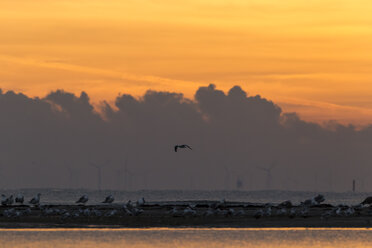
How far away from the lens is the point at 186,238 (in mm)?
61844

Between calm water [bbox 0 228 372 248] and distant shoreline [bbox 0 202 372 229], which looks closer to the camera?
calm water [bbox 0 228 372 248]

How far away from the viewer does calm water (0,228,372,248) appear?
190ft

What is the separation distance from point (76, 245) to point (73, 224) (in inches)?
640

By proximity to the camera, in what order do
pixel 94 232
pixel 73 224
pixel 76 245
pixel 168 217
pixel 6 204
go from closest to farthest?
1. pixel 76 245
2. pixel 94 232
3. pixel 73 224
4. pixel 168 217
5. pixel 6 204

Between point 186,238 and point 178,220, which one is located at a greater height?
point 178,220

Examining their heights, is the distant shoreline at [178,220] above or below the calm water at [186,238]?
above

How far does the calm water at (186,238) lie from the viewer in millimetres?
58062

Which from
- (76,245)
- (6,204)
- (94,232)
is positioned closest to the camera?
(76,245)

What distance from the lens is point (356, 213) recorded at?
85562 millimetres

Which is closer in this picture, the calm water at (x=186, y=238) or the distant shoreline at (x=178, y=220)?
the calm water at (x=186, y=238)

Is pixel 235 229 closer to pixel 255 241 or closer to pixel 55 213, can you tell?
pixel 255 241

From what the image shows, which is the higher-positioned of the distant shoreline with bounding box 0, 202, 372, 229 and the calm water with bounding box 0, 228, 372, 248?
the distant shoreline with bounding box 0, 202, 372, 229

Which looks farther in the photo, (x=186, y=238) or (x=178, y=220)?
(x=178, y=220)

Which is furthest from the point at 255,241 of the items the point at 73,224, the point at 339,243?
the point at 73,224
